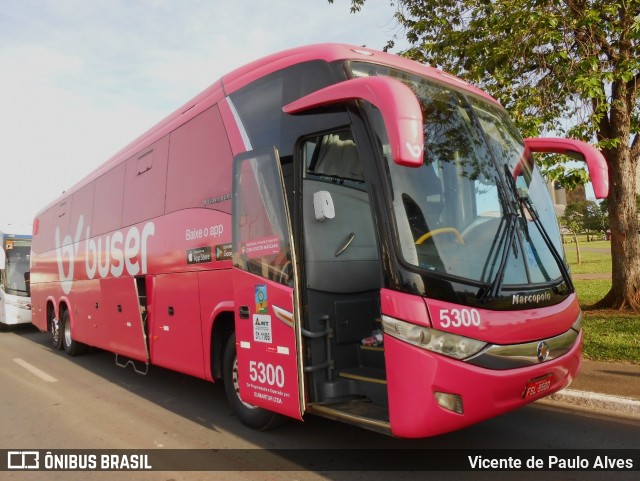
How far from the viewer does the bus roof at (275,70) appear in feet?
14.1

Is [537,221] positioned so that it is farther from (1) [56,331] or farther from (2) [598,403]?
(1) [56,331]

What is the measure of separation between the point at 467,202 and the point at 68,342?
390 inches

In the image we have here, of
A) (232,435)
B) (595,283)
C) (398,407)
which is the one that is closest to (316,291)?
(398,407)

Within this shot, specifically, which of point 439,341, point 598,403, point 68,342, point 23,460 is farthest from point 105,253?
point 598,403

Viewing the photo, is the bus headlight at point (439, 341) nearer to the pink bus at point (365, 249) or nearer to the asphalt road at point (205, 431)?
the pink bus at point (365, 249)

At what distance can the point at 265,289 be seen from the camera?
4.50 metres

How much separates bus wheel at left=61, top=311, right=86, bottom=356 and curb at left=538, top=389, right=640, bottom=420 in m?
8.95

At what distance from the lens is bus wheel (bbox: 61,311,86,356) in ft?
34.7

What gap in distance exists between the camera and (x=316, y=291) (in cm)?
439

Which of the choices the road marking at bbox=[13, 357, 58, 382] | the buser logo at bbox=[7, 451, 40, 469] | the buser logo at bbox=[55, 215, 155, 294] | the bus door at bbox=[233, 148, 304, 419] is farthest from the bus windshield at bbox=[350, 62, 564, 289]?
the road marking at bbox=[13, 357, 58, 382]

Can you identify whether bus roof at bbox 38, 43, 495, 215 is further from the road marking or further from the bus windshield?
the road marking

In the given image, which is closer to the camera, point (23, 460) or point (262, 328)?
point (262, 328)

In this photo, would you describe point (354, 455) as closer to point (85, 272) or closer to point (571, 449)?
point (571, 449)

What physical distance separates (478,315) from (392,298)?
61 centimetres
